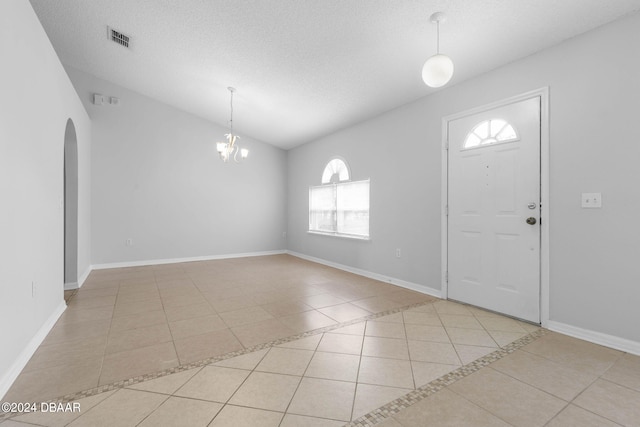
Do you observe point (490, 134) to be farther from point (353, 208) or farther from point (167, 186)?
point (167, 186)

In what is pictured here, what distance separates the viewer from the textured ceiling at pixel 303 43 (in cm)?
246

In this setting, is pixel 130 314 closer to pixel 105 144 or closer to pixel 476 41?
pixel 105 144

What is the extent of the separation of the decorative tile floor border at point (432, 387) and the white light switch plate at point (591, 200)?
1.25m

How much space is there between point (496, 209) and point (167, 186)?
5.79 meters

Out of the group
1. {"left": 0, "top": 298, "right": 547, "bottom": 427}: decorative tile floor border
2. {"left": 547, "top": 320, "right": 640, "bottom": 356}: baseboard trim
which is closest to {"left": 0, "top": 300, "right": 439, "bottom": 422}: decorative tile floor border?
{"left": 0, "top": 298, "right": 547, "bottom": 427}: decorative tile floor border

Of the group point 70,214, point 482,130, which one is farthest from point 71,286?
point 482,130

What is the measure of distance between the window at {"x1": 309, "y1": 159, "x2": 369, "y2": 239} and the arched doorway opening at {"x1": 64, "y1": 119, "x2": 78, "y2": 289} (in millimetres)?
4049

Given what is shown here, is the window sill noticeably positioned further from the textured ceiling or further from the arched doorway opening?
the arched doorway opening

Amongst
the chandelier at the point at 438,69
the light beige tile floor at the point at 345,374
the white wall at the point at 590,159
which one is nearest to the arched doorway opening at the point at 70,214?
the light beige tile floor at the point at 345,374

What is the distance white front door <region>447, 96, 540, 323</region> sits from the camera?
2.83 m

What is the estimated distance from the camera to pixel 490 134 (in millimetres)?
3164

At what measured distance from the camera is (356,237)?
5086 mm

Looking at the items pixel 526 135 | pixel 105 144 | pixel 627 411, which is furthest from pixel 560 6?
pixel 105 144

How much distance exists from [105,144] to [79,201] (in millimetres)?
1683
